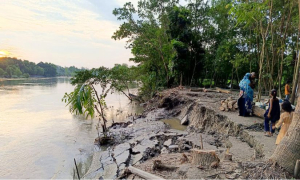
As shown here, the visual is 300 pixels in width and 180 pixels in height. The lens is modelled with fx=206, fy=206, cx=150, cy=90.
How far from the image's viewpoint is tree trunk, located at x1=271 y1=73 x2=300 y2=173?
350 centimetres

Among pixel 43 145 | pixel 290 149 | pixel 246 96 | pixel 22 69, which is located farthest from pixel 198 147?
pixel 22 69

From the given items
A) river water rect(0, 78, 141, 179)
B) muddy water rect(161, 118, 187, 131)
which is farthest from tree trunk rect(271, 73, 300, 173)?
muddy water rect(161, 118, 187, 131)

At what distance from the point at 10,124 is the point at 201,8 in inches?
740

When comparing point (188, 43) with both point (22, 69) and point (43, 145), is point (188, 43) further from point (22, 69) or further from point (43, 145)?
point (22, 69)

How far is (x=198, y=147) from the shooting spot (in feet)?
21.3

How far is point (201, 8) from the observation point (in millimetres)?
20297

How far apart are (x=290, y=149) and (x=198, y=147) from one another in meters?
3.17

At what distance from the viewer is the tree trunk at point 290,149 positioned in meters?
3.50

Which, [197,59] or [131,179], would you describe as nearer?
[131,179]

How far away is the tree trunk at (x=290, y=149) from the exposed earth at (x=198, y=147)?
0.14m

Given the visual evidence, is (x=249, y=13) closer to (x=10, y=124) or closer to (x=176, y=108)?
(x=176, y=108)

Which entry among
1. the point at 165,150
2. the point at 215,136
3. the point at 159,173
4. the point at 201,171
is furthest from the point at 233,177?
the point at 215,136

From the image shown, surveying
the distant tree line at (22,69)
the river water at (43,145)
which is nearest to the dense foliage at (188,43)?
the river water at (43,145)

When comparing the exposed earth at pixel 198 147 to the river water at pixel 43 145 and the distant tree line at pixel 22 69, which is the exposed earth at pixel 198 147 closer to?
the river water at pixel 43 145
